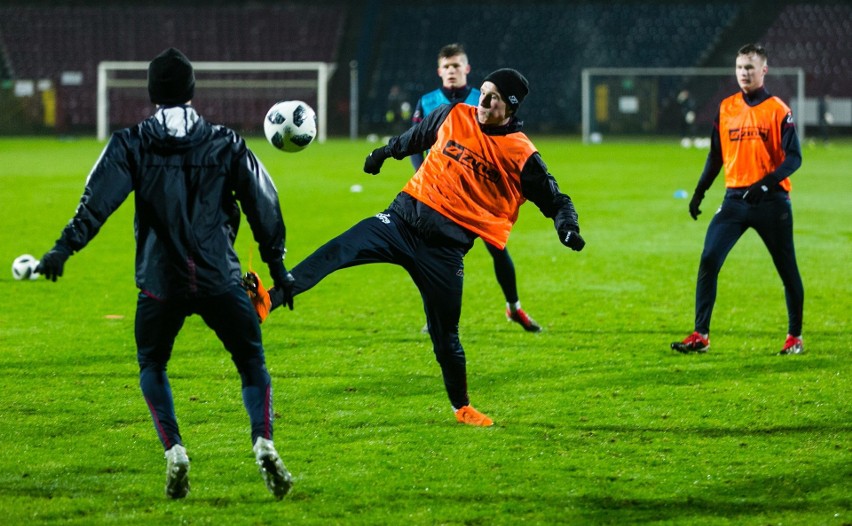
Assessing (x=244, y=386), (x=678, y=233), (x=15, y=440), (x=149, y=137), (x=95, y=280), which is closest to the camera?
(x=149, y=137)

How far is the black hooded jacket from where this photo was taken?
4.36 metres

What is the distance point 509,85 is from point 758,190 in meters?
2.49

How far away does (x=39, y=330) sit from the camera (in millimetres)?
8461

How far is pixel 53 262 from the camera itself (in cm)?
423

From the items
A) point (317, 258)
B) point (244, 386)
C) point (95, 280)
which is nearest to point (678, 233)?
point (95, 280)

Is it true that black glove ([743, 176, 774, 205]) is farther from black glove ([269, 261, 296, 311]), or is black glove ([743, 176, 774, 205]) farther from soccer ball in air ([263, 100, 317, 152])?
black glove ([269, 261, 296, 311])

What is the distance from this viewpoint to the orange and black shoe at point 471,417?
19.3 feet

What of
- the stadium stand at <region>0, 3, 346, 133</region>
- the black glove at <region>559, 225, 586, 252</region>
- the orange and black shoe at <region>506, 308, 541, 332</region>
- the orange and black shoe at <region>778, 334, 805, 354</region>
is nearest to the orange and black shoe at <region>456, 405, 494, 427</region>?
the black glove at <region>559, 225, 586, 252</region>

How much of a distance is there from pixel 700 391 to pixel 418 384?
161 centimetres

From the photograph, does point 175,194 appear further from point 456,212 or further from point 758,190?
point 758,190

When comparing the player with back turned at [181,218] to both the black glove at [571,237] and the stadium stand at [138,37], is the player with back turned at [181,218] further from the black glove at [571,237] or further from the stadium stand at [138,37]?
the stadium stand at [138,37]

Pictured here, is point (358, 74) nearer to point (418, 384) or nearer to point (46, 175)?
point (46, 175)

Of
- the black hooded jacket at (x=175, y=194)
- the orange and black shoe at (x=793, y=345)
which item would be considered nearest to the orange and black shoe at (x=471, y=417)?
the black hooded jacket at (x=175, y=194)

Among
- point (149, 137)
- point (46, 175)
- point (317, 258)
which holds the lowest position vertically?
point (46, 175)
